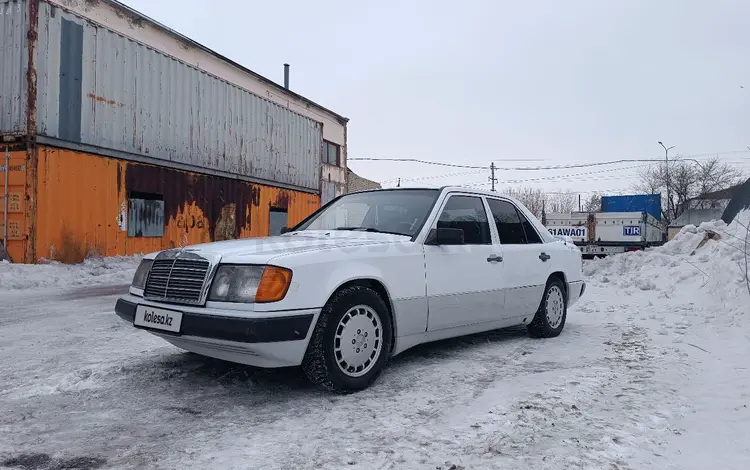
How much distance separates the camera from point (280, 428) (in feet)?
8.96

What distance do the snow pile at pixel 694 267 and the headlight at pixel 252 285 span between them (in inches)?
200

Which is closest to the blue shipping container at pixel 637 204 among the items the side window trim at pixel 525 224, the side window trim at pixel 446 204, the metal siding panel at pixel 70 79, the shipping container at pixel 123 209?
the shipping container at pixel 123 209

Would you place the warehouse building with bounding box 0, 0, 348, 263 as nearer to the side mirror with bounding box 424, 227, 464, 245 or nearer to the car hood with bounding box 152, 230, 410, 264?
the car hood with bounding box 152, 230, 410, 264

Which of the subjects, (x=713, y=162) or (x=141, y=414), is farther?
(x=713, y=162)

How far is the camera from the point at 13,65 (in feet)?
32.4

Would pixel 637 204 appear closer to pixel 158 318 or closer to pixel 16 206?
pixel 16 206

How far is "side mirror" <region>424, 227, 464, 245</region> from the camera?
3910mm

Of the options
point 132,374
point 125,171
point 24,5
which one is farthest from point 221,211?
point 132,374

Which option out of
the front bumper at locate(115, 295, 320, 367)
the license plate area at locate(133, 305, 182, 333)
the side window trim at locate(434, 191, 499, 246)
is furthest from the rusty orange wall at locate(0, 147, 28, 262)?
the side window trim at locate(434, 191, 499, 246)

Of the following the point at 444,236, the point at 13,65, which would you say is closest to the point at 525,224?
the point at 444,236

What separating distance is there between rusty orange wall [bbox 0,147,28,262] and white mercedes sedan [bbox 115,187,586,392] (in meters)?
7.74

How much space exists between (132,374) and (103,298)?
16.1ft

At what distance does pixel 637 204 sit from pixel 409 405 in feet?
70.6

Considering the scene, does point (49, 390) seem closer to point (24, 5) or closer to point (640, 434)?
point (640, 434)
